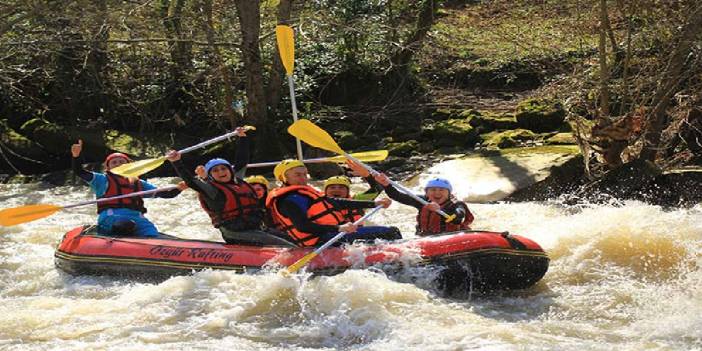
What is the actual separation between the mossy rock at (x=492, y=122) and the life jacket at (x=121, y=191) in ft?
18.9

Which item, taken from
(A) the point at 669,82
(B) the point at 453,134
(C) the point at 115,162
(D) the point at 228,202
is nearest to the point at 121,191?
(C) the point at 115,162

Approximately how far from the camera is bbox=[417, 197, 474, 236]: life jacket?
6.86 m

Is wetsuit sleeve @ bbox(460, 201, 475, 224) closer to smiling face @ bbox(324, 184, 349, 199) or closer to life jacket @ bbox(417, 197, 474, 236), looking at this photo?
life jacket @ bbox(417, 197, 474, 236)

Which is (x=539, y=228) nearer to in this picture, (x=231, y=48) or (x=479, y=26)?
(x=231, y=48)

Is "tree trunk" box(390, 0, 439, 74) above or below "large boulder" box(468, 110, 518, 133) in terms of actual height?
above

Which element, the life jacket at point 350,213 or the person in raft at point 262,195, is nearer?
the life jacket at point 350,213

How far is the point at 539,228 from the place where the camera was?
7922 mm

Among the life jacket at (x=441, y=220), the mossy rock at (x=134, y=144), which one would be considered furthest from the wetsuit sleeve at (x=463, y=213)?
the mossy rock at (x=134, y=144)

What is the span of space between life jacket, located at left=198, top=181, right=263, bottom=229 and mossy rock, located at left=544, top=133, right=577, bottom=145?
17.1 feet

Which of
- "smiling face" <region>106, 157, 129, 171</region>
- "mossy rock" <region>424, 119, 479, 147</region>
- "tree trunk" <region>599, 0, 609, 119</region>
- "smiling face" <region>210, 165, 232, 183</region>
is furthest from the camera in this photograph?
"mossy rock" <region>424, 119, 479, 147</region>

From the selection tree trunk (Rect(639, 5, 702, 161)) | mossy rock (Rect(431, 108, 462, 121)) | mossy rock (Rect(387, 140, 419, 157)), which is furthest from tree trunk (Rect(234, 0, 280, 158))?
tree trunk (Rect(639, 5, 702, 161))

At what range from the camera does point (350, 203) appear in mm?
6617

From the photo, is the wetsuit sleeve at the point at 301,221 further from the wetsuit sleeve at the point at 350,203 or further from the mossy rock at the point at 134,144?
the mossy rock at the point at 134,144

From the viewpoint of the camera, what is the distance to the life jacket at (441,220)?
6.86m
